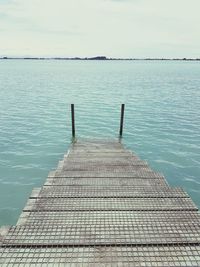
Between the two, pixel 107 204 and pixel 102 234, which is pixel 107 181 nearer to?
pixel 107 204

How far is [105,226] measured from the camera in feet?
20.7

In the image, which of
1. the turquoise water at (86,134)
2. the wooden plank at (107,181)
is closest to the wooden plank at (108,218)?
the wooden plank at (107,181)

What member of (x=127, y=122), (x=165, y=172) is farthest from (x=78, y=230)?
(x=127, y=122)

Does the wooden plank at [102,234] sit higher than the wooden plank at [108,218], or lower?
higher

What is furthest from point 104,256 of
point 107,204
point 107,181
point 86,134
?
point 86,134

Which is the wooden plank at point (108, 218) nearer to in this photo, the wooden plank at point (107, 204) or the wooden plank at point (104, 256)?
the wooden plank at point (107, 204)

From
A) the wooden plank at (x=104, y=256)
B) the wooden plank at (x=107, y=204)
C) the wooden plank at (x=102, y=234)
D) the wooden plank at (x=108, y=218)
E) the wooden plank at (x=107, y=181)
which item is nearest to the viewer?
the wooden plank at (x=104, y=256)

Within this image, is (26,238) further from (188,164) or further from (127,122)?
(127,122)

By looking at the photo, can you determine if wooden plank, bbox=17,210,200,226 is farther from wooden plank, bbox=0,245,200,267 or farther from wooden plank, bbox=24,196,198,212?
wooden plank, bbox=0,245,200,267

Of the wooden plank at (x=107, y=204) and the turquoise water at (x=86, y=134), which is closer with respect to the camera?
the wooden plank at (x=107, y=204)

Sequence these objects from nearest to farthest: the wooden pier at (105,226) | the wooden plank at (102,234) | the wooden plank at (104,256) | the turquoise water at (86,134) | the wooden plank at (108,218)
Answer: the wooden plank at (104,256), the wooden pier at (105,226), the wooden plank at (102,234), the wooden plank at (108,218), the turquoise water at (86,134)

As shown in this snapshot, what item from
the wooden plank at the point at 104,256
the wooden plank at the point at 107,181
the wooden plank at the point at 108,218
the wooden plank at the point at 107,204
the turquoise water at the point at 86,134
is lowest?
the turquoise water at the point at 86,134

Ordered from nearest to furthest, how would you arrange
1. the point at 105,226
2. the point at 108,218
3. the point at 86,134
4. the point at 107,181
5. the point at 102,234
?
the point at 102,234, the point at 105,226, the point at 108,218, the point at 107,181, the point at 86,134

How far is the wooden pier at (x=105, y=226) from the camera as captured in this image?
529 cm
